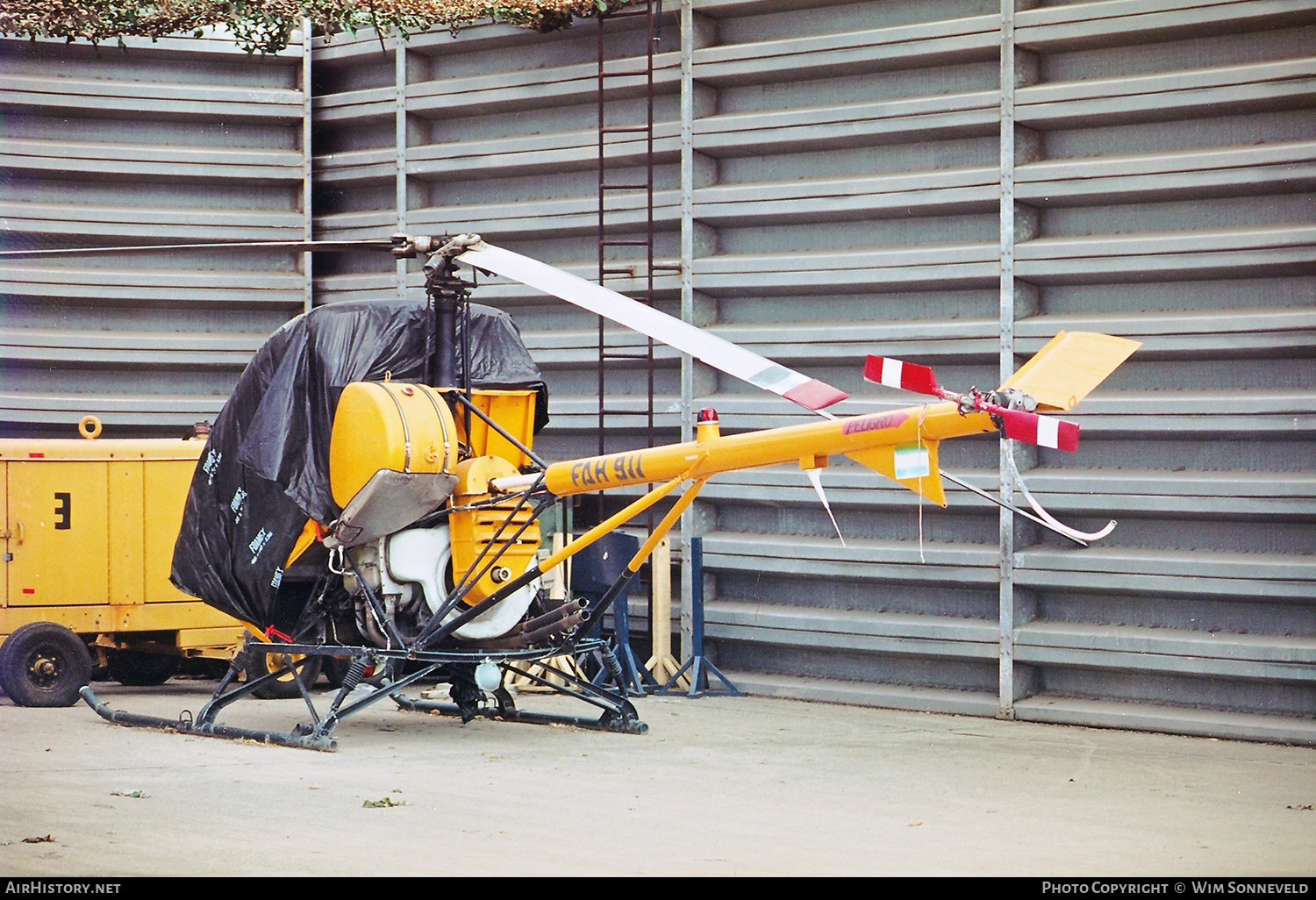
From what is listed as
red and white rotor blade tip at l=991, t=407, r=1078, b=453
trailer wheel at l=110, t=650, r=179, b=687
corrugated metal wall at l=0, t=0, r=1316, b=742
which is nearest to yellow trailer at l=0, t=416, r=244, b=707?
trailer wheel at l=110, t=650, r=179, b=687

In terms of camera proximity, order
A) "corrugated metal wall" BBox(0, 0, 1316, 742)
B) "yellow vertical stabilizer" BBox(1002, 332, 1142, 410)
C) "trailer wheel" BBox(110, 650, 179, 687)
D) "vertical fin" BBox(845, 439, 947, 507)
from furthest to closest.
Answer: "trailer wheel" BBox(110, 650, 179, 687) → "corrugated metal wall" BBox(0, 0, 1316, 742) → "vertical fin" BBox(845, 439, 947, 507) → "yellow vertical stabilizer" BBox(1002, 332, 1142, 410)

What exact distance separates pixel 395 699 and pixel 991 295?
4649 mm

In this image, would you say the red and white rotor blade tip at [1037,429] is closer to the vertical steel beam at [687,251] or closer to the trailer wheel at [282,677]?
the vertical steel beam at [687,251]

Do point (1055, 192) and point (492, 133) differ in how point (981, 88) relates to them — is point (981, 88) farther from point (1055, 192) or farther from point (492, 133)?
point (492, 133)

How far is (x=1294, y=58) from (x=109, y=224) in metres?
8.81

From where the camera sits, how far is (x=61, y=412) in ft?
39.2

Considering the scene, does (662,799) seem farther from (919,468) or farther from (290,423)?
(290,423)

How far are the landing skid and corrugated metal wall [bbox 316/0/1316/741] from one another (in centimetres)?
198

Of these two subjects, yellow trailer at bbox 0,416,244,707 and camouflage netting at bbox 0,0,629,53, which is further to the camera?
camouflage netting at bbox 0,0,629,53

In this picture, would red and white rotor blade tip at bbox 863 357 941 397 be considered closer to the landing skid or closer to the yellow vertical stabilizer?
the yellow vertical stabilizer

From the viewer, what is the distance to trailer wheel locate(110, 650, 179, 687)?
10766mm

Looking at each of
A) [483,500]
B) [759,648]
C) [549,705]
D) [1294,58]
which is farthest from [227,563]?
[1294,58]

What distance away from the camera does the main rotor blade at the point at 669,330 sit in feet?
19.4

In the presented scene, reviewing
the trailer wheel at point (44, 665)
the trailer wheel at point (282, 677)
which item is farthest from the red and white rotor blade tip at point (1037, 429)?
the trailer wheel at point (44, 665)
